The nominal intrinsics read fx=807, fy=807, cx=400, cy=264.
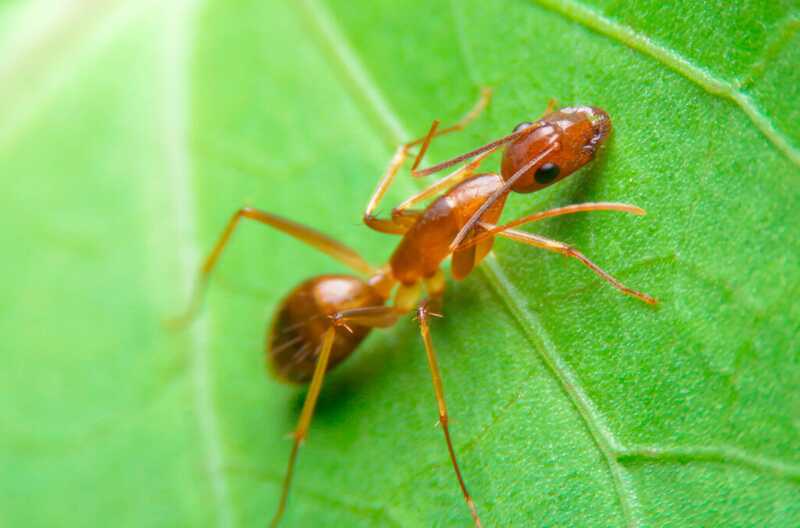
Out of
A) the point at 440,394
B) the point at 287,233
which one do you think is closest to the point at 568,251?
the point at 440,394

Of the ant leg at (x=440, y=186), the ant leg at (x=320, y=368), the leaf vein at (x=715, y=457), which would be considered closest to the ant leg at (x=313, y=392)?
the ant leg at (x=320, y=368)

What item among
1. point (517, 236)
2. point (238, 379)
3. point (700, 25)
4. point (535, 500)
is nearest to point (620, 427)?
point (535, 500)

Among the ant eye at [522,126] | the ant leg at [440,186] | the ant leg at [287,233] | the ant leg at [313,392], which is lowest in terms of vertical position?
the ant leg at [313,392]

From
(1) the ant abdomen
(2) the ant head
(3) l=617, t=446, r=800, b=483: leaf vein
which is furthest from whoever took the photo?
(1) the ant abdomen

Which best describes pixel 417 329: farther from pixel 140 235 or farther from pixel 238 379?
pixel 140 235

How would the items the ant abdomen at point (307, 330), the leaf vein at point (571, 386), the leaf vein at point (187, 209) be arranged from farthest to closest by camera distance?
→ the leaf vein at point (187, 209) → the ant abdomen at point (307, 330) → the leaf vein at point (571, 386)

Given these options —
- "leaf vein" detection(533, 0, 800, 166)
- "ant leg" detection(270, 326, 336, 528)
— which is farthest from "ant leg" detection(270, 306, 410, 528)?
"leaf vein" detection(533, 0, 800, 166)

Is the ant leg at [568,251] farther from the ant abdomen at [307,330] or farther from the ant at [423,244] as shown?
the ant abdomen at [307,330]

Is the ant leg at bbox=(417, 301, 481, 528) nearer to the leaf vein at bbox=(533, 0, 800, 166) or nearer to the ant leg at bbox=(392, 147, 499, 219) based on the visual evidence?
the ant leg at bbox=(392, 147, 499, 219)
